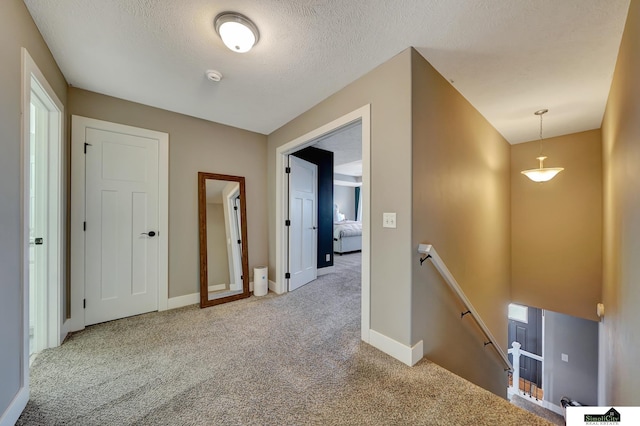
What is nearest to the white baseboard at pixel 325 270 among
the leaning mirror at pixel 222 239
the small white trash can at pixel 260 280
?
the small white trash can at pixel 260 280

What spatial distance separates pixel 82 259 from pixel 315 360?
98.5 inches

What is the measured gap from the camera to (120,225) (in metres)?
2.61

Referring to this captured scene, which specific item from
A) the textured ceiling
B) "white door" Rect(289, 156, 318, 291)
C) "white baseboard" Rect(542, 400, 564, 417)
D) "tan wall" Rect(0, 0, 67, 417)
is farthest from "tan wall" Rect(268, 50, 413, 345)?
"white baseboard" Rect(542, 400, 564, 417)

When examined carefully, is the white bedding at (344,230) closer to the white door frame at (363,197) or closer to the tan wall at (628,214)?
the white door frame at (363,197)

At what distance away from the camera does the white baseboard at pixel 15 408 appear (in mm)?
1230

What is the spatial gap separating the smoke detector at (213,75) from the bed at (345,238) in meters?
5.05

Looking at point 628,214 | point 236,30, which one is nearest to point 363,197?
point 236,30

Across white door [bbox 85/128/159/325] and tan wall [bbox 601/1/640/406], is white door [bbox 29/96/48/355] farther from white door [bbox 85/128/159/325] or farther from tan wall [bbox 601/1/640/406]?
tan wall [bbox 601/1/640/406]

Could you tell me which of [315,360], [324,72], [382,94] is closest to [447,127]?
[382,94]

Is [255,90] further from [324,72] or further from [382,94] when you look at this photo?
[382,94]

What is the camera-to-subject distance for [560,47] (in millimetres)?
1801

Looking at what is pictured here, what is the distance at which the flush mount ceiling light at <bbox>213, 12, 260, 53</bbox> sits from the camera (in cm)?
154

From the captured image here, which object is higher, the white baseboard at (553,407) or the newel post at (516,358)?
the newel post at (516,358)

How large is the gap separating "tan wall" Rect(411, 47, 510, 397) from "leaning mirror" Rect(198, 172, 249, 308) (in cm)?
238
